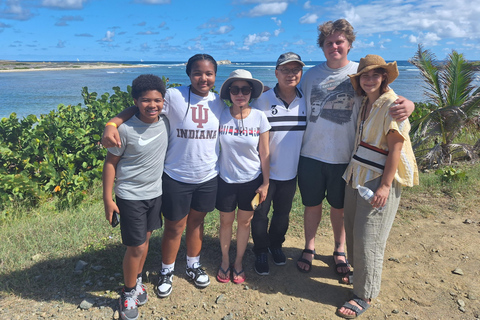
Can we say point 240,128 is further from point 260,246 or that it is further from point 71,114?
point 71,114

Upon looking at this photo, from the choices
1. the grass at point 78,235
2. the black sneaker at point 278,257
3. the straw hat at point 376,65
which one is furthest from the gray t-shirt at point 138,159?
the straw hat at point 376,65

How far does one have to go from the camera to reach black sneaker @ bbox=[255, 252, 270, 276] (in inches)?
149

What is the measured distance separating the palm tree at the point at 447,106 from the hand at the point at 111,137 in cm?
679

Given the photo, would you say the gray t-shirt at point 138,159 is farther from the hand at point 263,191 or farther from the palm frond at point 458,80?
the palm frond at point 458,80

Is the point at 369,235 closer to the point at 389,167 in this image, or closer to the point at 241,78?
the point at 389,167

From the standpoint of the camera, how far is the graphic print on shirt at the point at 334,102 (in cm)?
338

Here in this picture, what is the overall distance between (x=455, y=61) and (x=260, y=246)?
685 centimetres

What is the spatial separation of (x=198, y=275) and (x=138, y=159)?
140cm

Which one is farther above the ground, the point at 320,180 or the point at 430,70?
the point at 430,70

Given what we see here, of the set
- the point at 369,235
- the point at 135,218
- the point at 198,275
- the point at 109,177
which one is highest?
the point at 109,177

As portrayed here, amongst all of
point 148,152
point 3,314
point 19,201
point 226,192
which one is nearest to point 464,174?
point 226,192

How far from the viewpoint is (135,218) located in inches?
115

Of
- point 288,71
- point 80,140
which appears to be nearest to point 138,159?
point 288,71

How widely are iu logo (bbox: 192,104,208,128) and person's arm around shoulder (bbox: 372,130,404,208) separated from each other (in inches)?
60.9
